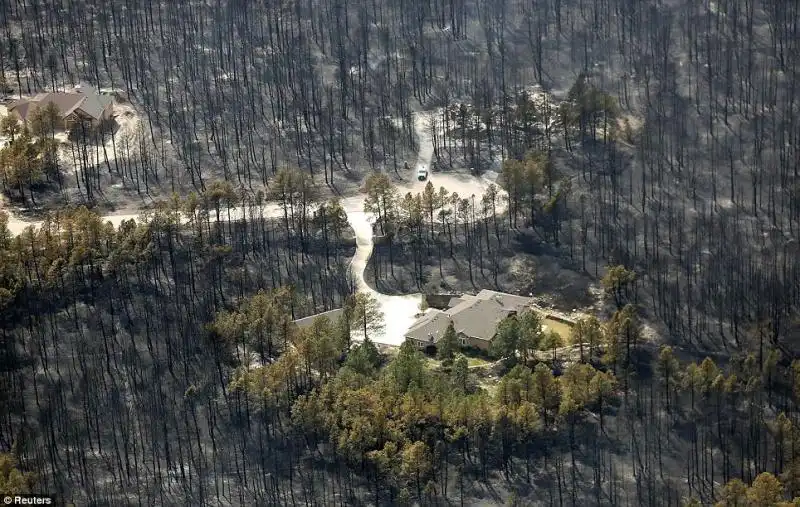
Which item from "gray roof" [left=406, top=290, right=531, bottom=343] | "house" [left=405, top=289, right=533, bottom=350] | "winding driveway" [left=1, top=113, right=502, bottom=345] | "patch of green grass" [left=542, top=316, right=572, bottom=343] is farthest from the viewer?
"winding driveway" [left=1, top=113, right=502, bottom=345]

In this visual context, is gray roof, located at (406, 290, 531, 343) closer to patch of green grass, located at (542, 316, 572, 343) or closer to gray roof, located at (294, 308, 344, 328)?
patch of green grass, located at (542, 316, 572, 343)

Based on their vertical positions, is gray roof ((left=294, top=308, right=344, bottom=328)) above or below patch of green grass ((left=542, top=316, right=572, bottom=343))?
above

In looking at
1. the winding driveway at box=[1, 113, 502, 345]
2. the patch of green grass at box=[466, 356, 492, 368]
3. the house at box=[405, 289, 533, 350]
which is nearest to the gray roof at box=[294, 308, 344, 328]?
the winding driveway at box=[1, 113, 502, 345]

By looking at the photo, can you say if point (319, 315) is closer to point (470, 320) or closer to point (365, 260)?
point (470, 320)

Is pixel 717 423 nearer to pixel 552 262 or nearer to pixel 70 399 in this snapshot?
pixel 552 262

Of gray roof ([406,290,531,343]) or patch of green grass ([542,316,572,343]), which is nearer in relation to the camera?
gray roof ([406,290,531,343])

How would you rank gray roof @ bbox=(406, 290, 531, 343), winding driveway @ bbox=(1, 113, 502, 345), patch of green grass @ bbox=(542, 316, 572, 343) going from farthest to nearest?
winding driveway @ bbox=(1, 113, 502, 345) → patch of green grass @ bbox=(542, 316, 572, 343) → gray roof @ bbox=(406, 290, 531, 343)

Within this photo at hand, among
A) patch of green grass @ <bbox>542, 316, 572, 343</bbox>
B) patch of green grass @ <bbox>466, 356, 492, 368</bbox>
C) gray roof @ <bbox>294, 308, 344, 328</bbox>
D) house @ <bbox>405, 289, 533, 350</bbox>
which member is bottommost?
patch of green grass @ <bbox>466, 356, 492, 368</bbox>

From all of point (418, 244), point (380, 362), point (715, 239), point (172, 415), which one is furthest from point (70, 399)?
point (715, 239)
